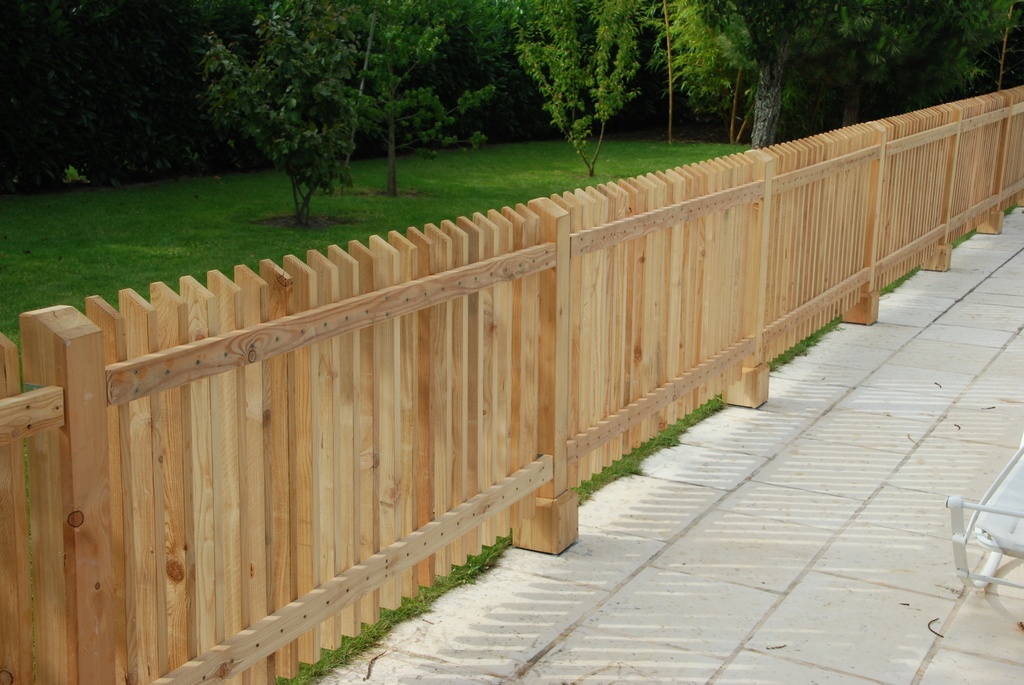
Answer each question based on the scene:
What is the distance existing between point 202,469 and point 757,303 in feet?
Answer: 14.6

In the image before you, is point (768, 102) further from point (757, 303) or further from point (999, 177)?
point (757, 303)

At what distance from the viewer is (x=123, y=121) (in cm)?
1419

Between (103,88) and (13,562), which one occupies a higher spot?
(103,88)

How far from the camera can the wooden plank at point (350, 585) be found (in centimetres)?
347

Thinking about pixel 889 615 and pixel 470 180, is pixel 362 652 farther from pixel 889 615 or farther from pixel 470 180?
pixel 470 180

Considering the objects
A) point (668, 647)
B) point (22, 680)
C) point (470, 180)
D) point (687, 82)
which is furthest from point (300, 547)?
point (687, 82)

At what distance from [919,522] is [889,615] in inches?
41.3

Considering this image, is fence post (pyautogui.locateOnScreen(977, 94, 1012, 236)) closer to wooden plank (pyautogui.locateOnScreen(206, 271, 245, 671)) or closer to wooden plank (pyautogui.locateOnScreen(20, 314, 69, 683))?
wooden plank (pyautogui.locateOnScreen(206, 271, 245, 671))

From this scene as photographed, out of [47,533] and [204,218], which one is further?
[204,218]

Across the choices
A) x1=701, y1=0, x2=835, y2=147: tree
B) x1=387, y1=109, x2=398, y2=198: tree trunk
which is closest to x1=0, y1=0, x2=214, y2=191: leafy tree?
x1=387, y1=109, x2=398, y2=198: tree trunk

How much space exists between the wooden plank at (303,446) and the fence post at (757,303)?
386 cm

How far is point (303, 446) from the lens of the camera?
3.76 meters

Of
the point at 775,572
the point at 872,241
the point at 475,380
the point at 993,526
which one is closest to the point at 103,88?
the point at 872,241

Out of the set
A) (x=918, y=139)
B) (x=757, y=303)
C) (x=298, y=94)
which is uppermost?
(x=298, y=94)
